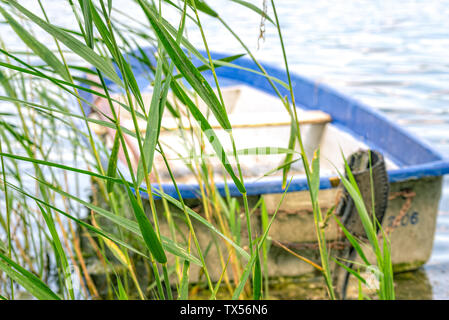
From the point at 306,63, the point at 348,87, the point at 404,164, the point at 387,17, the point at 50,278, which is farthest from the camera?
the point at 387,17

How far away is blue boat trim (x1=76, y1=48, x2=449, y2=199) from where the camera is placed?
2.28m

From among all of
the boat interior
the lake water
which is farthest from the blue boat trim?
the lake water

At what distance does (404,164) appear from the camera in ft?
9.29

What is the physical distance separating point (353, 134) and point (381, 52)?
5678 mm

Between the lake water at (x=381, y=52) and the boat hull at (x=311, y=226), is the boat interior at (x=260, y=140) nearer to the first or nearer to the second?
the boat hull at (x=311, y=226)

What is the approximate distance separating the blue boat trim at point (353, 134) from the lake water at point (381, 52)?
0.76ft

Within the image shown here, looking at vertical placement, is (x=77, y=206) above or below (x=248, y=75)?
below

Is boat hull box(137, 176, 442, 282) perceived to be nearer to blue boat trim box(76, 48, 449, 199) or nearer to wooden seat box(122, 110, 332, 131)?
blue boat trim box(76, 48, 449, 199)

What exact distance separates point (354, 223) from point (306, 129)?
178 centimetres

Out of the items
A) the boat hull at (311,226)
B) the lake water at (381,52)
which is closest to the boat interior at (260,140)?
the boat hull at (311,226)

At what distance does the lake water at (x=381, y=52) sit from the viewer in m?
4.19

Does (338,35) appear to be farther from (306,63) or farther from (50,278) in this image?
(50,278)

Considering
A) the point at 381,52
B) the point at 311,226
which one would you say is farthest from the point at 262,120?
the point at 381,52

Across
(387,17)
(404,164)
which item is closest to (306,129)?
(404,164)
